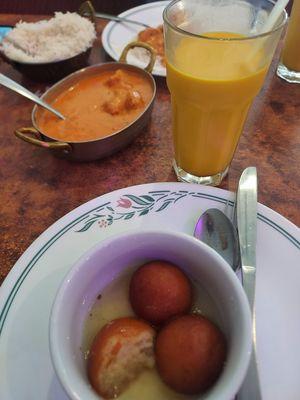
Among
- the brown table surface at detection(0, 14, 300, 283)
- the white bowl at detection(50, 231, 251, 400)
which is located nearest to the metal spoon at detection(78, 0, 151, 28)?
the brown table surface at detection(0, 14, 300, 283)

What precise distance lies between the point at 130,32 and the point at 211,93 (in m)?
0.82

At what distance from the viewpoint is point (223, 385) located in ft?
1.32

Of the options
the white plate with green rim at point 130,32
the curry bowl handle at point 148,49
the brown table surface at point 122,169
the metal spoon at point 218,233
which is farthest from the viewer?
the white plate with green rim at point 130,32

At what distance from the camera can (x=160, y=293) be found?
527 millimetres

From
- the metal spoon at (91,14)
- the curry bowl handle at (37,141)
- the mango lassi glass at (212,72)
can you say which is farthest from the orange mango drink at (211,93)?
the metal spoon at (91,14)

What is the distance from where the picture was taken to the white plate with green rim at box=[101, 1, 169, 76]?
124 cm

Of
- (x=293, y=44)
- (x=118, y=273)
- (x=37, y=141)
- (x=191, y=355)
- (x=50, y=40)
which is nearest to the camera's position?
(x=191, y=355)

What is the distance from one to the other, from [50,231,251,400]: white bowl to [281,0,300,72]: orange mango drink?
863 mm

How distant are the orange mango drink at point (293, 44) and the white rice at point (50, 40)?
62 centimetres

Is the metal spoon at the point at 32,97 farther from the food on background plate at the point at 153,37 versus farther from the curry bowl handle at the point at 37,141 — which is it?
the food on background plate at the point at 153,37

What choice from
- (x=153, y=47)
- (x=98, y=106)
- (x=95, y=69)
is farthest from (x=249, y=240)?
(x=153, y=47)

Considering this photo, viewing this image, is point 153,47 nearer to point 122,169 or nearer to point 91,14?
point 91,14

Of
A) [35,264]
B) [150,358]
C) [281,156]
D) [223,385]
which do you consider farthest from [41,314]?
[281,156]

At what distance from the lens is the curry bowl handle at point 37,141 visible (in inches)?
32.8
